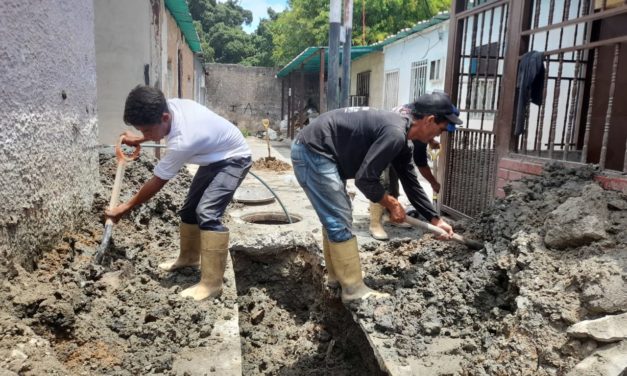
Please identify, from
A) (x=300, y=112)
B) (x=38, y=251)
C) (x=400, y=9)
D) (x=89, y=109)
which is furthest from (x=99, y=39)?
(x=400, y=9)

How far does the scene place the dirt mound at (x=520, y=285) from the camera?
2.27m

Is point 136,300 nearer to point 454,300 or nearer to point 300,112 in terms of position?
point 454,300

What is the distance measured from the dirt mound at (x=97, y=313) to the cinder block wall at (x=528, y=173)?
260cm

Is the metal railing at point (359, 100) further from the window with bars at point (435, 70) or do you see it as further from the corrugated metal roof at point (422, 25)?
the window with bars at point (435, 70)

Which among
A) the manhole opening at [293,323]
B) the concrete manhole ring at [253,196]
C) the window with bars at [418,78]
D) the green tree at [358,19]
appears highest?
the green tree at [358,19]

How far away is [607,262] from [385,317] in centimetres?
123

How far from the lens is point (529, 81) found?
4.08m

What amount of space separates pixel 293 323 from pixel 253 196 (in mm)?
3006

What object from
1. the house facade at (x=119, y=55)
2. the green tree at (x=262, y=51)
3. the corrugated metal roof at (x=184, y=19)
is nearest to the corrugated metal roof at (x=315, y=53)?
the corrugated metal roof at (x=184, y=19)

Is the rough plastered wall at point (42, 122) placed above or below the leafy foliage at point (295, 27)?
below

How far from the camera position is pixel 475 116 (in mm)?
8086

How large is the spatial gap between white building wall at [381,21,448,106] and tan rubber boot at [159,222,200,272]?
24.8 ft

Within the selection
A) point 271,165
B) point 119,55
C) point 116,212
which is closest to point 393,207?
point 116,212

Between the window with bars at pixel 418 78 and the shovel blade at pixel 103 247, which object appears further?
the window with bars at pixel 418 78
